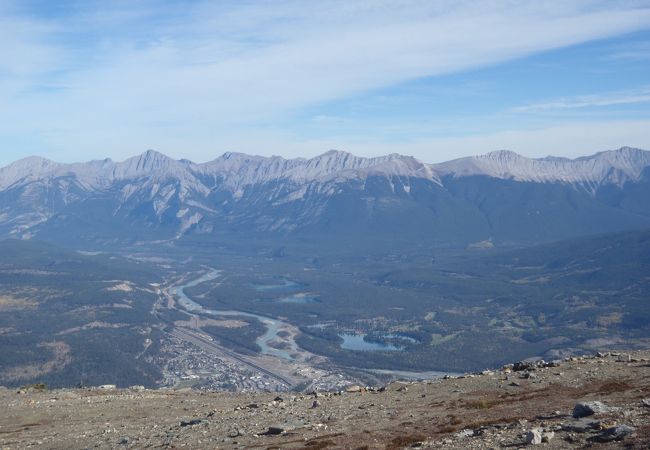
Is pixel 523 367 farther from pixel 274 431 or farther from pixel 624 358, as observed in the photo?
pixel 274 431

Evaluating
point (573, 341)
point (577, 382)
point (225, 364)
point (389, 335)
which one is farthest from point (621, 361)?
point (389, 335)

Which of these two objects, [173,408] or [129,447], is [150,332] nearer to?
[173,408]

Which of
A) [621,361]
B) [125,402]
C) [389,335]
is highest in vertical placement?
[621,361]

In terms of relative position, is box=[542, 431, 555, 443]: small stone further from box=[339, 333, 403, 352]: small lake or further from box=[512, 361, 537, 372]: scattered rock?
box=[339, 333, 403, 352]: small lake

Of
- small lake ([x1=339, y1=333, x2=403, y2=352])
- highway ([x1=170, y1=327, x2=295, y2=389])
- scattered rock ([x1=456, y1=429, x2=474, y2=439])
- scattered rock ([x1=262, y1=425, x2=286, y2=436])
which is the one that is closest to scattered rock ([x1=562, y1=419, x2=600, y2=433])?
scattered rock ([x1=456, y1=429, x2=474, y2=439])

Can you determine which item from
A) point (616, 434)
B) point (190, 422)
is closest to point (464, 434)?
point (616, 434)

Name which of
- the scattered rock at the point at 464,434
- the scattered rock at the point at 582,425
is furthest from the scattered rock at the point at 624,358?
the scattered rock at the point at 464,434

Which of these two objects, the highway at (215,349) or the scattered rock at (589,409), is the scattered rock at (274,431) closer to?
the scattered rock at (589,409)
